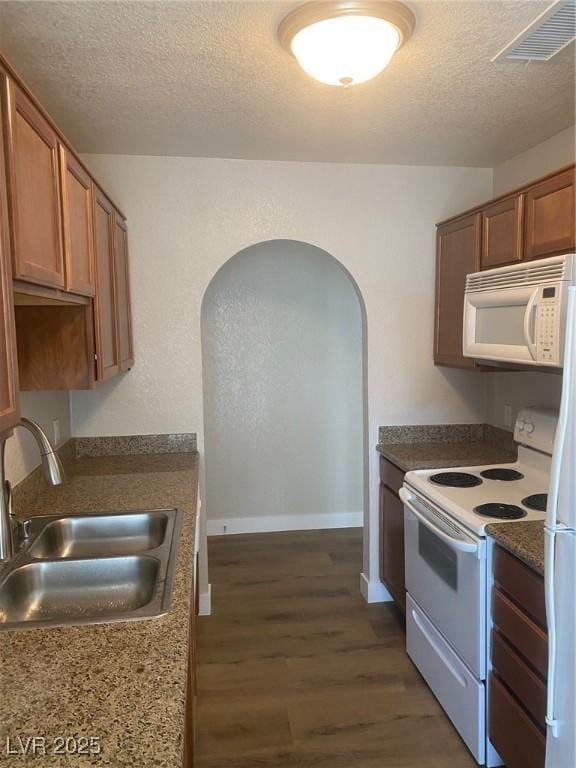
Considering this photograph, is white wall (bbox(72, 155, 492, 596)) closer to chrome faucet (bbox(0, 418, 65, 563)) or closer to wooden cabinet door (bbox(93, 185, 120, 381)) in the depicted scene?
wooden cabinet door (bbox(93, 185, 120, 381))

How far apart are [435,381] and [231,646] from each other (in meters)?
1.85

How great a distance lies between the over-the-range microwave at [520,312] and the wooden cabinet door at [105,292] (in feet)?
5.40

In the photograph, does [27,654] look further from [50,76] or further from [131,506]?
[50,76]

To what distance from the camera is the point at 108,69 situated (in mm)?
1935

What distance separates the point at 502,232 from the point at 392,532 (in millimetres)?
1655

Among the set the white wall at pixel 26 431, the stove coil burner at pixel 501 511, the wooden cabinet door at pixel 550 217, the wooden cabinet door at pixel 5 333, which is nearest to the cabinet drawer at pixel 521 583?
the stove coil burner at pixel 501 511

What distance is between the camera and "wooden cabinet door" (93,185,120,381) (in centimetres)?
217

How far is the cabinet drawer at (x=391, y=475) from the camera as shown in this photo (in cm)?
291

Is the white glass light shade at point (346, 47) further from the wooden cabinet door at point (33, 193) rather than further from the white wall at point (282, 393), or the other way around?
the white wall at point (282, 393)

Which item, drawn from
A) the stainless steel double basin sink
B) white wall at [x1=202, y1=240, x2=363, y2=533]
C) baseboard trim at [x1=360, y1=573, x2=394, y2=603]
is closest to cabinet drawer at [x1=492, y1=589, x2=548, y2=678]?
the stainless steel double basin sink

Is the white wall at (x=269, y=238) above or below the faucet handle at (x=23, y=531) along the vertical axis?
above

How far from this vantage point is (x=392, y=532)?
10.1ft

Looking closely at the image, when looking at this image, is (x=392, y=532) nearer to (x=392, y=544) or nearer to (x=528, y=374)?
(x=392, y=544)

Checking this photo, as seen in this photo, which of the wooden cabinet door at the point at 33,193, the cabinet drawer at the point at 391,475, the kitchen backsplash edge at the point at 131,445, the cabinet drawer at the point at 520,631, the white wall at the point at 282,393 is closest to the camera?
the wooden cabinet door at the point at 33,193
